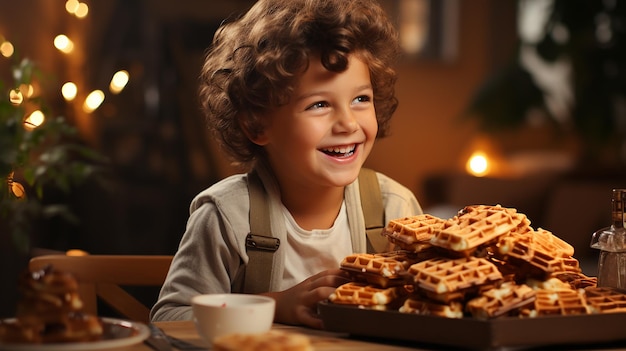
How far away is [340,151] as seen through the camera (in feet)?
5.20

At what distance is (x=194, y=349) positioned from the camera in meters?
1.18

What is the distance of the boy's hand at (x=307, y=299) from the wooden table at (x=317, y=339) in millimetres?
15

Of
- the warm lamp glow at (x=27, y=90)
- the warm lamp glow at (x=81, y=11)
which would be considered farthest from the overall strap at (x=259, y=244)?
the warm lamp glow at (x=81, y=11)

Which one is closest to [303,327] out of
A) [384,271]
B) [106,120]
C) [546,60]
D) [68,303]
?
[384,271]

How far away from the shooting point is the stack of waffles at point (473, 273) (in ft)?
3.85

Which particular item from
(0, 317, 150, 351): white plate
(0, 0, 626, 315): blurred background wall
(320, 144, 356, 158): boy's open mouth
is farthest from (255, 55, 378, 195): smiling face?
(0, 0, 626, 315): blurred background wall

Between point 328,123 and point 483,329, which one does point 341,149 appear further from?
point 483,329

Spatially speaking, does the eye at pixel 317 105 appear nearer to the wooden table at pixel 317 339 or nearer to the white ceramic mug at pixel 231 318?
the wooden table at pixel 317 339

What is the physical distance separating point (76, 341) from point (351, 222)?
2.53ft

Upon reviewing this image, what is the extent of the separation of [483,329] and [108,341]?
45 centimetres

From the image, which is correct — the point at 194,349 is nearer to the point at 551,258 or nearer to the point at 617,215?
the point at 551,258

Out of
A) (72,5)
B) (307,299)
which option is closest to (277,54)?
(307,299)

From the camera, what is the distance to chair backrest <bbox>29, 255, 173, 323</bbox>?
1.83 meters

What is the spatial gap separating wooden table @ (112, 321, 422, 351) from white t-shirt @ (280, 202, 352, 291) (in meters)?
0.31
